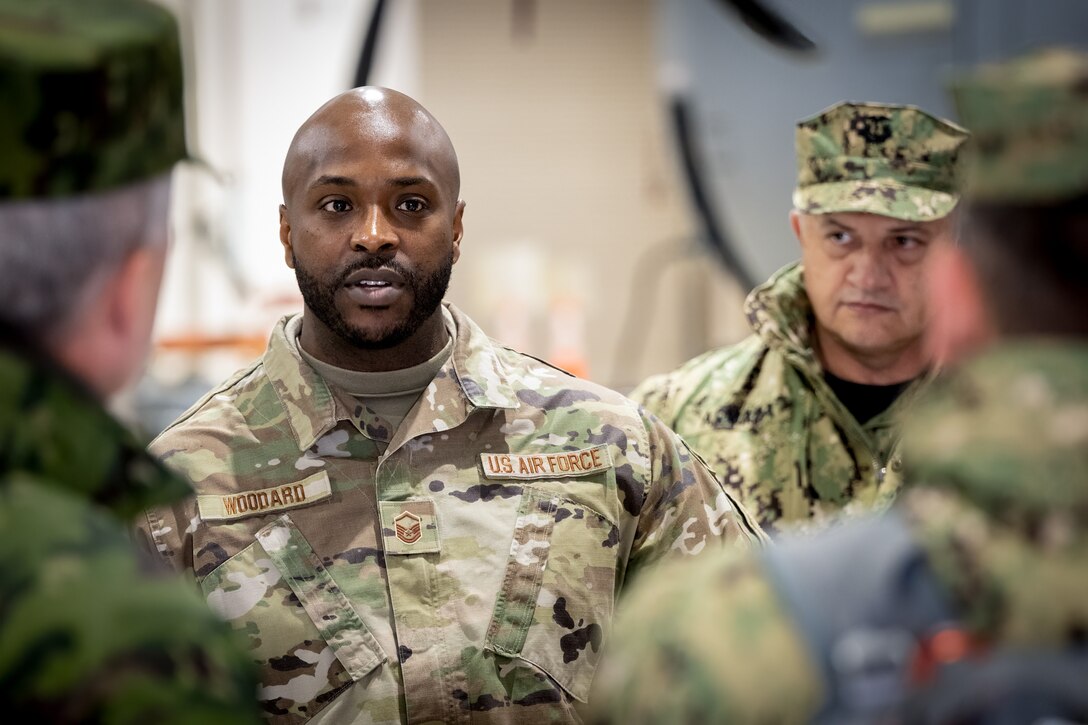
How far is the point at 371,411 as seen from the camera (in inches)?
89.9

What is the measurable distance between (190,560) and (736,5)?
503 cm

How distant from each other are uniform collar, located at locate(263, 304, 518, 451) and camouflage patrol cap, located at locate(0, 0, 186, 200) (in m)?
1.08

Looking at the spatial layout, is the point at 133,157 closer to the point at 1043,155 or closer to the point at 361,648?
the point at 1043,155

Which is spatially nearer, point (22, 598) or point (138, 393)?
point (22, 598)

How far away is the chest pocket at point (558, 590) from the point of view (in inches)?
85.0

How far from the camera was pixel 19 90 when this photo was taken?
3.60 ft

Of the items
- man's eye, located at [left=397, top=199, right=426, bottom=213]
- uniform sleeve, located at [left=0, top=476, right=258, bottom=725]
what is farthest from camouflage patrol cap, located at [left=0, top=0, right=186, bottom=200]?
man's eye, located at [left=397, top=199, right=426, bottom=213]

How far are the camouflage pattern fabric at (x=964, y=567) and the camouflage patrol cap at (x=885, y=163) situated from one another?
74.7 inches

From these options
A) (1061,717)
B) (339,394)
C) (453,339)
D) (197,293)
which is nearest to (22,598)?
(1061,717)

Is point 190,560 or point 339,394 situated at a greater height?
point 339,394

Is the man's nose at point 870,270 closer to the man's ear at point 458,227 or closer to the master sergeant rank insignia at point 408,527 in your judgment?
the man's ear at point 458,227

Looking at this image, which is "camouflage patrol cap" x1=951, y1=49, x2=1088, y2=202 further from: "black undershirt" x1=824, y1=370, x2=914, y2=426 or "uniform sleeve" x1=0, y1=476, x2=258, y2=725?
"black undershirt" x1=824, y1=370, x2=914, y2=426

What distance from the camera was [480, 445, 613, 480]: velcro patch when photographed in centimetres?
228

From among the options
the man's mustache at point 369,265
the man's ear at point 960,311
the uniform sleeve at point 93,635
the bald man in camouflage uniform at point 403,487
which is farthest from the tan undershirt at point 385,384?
the man's ear at point 960,311
